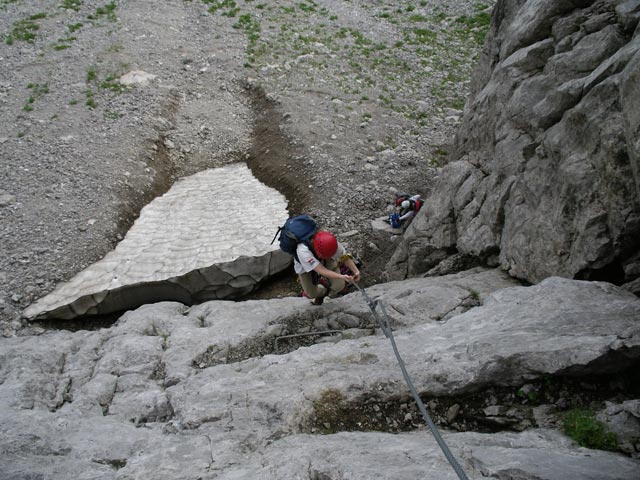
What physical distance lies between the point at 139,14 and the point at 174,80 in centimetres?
712

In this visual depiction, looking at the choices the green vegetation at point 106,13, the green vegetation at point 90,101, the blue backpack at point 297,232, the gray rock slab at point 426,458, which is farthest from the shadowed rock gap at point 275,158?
the gray rock slab at point 426,458

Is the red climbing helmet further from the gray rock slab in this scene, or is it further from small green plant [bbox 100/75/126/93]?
small green plant [bbox 100/75/126/93]

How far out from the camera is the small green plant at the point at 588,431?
468 cm

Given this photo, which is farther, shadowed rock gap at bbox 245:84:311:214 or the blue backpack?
shadowed rock gap at bbox 245:84:311:214

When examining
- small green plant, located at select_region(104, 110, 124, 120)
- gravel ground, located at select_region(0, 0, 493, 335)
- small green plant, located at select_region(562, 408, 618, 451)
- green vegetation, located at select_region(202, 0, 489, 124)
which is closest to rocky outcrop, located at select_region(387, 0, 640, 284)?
small green plant, located at select_region(562, 408, 618, 451)

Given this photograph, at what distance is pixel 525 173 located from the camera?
9062mm

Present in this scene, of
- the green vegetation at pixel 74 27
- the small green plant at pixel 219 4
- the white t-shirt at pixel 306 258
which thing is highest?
the white t-shirt at pixel 306 258

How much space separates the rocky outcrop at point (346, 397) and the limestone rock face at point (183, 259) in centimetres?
407

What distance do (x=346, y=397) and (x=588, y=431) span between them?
2829 mm

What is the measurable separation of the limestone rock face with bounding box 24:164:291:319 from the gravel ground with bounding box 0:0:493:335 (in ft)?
1.90

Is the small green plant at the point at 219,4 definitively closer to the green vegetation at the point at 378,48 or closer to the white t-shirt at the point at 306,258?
the green vegetation at the point at 378,48

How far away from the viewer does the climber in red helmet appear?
840 centimetres

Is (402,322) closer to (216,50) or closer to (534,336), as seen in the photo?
(534,336)

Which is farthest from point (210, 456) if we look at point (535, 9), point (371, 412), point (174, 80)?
point (174, 80)
